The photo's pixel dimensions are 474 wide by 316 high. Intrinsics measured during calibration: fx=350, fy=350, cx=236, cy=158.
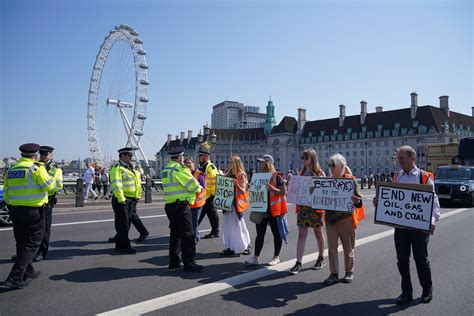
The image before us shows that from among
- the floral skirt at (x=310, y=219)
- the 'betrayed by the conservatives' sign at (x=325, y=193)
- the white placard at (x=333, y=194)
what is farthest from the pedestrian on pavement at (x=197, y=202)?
the white placard at (x=333, y=194)

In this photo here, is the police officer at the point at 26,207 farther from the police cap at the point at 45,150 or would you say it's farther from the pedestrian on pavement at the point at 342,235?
the pedestrian on pavement at the point at 342,235

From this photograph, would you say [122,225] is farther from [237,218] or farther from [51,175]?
[237,218]

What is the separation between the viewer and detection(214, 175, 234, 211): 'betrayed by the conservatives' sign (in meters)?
7.72

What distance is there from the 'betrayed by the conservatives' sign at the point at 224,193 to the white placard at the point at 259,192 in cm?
86

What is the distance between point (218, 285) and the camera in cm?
551

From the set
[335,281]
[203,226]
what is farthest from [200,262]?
[203,226]

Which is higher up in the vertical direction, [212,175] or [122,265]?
[212,175]

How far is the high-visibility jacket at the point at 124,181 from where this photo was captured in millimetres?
7883

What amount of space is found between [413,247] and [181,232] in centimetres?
376

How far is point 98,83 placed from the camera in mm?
42438

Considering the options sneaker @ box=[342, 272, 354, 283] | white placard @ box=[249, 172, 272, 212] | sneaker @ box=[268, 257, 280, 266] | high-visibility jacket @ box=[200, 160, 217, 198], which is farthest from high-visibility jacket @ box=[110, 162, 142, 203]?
sneaker @ box=[342, 272, 354, 283]

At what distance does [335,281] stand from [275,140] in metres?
125

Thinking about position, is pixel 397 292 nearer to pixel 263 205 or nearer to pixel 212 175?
pixel 263 205

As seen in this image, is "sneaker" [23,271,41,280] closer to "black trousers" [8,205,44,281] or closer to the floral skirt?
"black trousers" [8,205,44,281]
